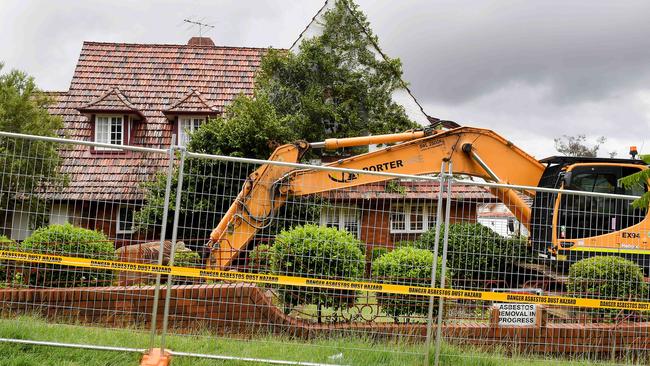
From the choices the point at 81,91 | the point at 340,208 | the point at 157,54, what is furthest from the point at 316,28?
the point at 340,208

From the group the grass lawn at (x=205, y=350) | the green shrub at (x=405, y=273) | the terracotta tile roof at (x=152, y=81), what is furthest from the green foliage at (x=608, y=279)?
the terracotta tile roof at (x=152, y=81)

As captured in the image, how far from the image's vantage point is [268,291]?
7.14 m

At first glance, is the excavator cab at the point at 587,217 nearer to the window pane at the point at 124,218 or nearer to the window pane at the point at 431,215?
the window pane at the point at 431,215

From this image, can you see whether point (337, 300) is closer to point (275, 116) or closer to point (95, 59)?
point (275, 116)

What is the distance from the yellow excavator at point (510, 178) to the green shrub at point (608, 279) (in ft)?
4.28

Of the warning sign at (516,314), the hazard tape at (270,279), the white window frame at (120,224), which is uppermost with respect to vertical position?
the white window frame at (120,224)

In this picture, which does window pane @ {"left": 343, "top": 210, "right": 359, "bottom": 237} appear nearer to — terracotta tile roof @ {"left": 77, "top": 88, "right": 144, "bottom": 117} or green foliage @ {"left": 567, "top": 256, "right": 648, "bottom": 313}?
green foliage @ {"left": 567, "top": 256, "right": 648, "bottom": 313}

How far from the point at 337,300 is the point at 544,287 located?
2.73m

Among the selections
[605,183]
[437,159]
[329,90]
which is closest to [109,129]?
[329,90]

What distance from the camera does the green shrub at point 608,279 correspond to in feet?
24.6

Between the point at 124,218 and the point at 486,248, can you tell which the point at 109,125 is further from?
the point at 486,248

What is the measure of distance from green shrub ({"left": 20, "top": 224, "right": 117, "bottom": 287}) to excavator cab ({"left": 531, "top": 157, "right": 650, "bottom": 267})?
612 centimetres

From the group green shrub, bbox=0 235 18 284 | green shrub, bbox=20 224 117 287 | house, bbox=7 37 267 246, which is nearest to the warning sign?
green shrub, bbox=20 224 117 287

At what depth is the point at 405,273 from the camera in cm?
750
